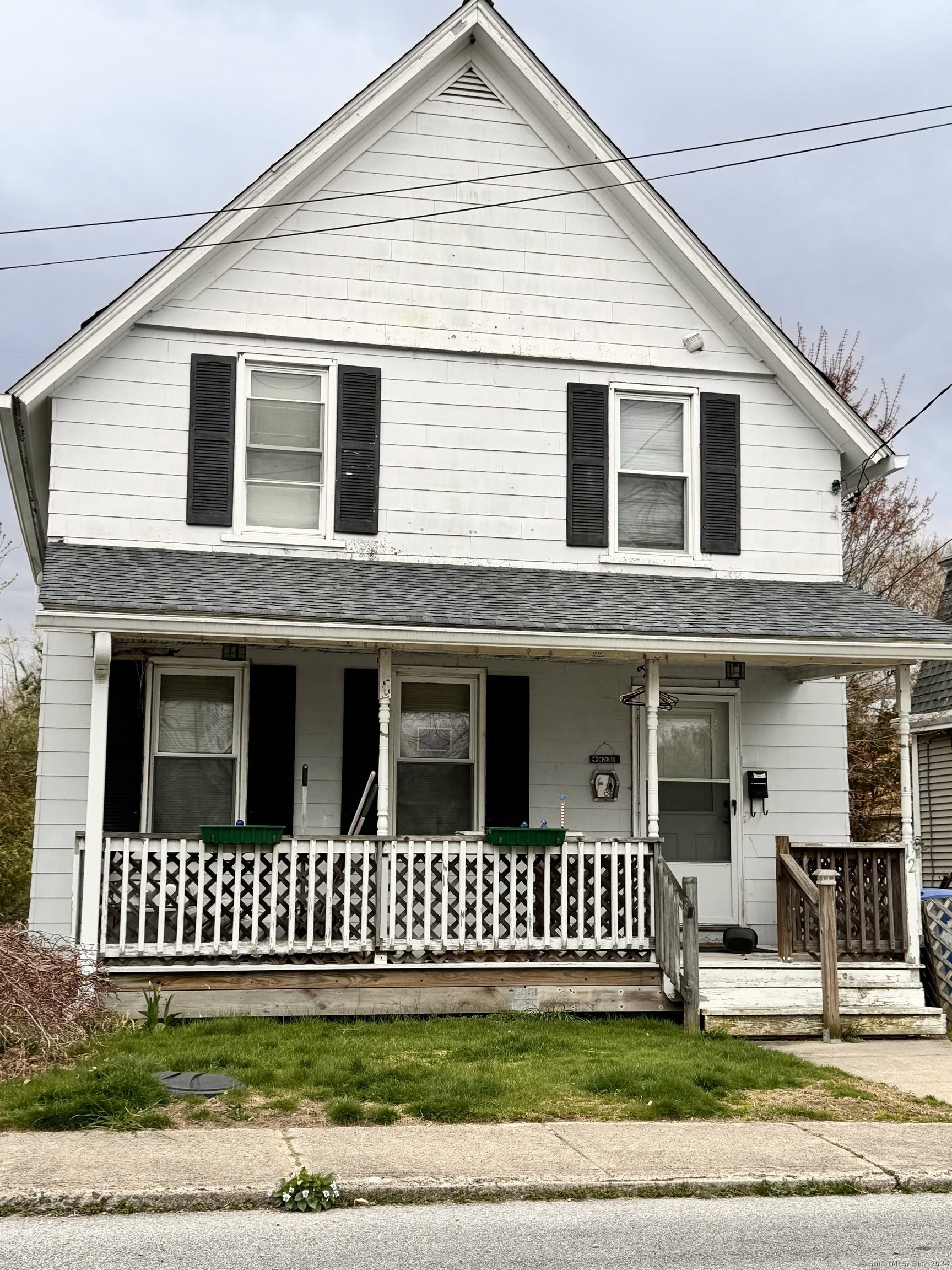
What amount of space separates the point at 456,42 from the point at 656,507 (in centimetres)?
487

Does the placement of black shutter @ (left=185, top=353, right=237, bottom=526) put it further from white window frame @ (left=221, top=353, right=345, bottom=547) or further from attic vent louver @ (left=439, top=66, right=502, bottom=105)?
attic vent louver @ (left=439, top=66, right=502, bottom=105)

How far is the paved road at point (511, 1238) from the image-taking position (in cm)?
522

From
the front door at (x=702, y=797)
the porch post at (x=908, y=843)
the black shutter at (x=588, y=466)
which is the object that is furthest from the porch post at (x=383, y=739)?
the porch post at (x=908, y=843)

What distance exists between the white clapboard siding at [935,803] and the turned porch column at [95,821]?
1521 centimetres

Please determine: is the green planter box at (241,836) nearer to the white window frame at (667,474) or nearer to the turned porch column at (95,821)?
the turned porch column at (95,821)

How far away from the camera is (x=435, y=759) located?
12859mm

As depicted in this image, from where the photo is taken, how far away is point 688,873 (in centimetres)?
1317

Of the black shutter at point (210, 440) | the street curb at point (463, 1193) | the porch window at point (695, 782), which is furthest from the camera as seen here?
the porch window at point (695, 782)

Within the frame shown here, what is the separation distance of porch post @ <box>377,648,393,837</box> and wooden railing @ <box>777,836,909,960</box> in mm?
3634

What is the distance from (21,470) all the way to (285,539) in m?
2.78

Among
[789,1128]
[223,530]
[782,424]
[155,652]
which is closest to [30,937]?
[155,652]

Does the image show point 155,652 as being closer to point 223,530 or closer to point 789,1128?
point 223,530

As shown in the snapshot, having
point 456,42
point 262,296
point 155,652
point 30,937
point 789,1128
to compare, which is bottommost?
point 789,1128

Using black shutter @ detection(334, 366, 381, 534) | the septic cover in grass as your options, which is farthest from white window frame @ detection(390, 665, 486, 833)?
the septic cover in grass
